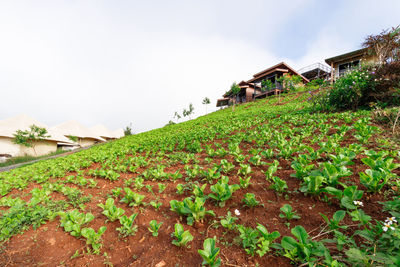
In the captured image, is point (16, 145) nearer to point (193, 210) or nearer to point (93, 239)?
point (93, 239)

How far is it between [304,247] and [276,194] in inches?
43.1

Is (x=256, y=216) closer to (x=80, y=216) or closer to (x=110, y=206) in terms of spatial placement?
(x=110, y=206)

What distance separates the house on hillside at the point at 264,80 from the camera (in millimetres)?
26733

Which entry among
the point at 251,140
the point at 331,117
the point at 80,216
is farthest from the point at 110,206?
the point at 331,117

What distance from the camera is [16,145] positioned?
819 inches

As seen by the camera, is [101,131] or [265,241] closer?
[265,241]

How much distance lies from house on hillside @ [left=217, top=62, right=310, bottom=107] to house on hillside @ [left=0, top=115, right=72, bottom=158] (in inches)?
1159

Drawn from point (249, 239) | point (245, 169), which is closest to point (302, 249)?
point (249, 239)

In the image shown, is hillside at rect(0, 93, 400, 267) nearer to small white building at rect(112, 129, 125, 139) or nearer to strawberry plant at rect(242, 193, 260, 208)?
strawberry plant at rect(242, 193, 260, 208)

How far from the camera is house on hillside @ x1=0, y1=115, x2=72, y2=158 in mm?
20375

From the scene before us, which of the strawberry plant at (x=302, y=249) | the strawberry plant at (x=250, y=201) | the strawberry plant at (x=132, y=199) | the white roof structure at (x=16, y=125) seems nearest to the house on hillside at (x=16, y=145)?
the white roof structure at (x=16, y=125)

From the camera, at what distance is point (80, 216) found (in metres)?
2.13

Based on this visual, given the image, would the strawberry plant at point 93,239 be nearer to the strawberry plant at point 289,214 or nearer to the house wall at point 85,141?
the strawberry plant at point 289,214

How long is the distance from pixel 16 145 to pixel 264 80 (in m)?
38.6
